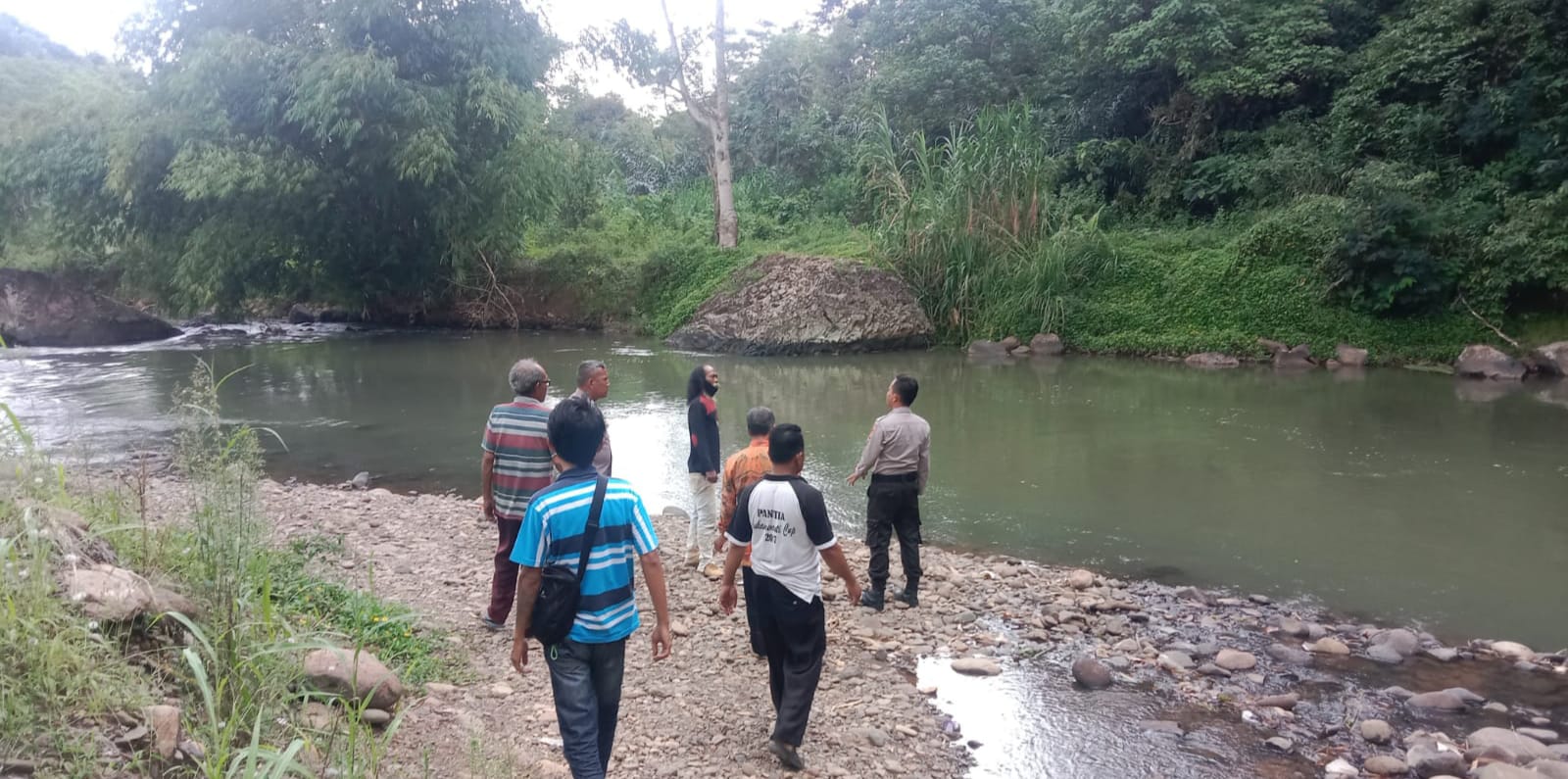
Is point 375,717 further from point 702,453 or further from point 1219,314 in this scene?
point 1219,314

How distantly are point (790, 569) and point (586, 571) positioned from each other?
1086 millimetres

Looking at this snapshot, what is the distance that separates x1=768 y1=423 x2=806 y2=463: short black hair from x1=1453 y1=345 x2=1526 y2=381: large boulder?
16722mm

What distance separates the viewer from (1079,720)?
4.98 meters

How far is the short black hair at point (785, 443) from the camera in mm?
4211

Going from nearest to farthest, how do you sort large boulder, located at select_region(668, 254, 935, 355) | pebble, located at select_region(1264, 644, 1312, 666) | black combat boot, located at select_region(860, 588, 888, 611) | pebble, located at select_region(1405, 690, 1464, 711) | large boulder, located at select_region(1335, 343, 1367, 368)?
pebble, located at select_region(1405, 690, 1464, 711)
pebble, located at select_region(1264, 644, 1312, 666)
black combat boot, located at select_region(860, 588, 888, 611)
large boulder, located at select_region(1335, 343, 1367, 368)
large boulder, located at select_region(668, 254, 935, 355)

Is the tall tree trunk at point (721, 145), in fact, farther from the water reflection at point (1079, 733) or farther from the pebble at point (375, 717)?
the pebble at point (375, 717)

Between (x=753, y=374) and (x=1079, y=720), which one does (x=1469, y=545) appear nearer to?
(x=1079, y=720)

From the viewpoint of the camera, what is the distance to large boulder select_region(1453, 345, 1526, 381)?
1641 centimetres

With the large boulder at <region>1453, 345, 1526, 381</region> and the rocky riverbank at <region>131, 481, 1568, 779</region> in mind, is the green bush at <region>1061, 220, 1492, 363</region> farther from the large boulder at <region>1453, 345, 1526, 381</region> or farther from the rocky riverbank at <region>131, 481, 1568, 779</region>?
the rocky riverbank at <region>131, 481, 1568, 779</region>

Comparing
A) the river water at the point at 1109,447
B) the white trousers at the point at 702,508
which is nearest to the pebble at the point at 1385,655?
the river water at the point at 1109,447

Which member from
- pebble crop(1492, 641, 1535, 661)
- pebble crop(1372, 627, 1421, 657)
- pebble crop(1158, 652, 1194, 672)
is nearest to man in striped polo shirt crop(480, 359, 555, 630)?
pebble crop(1158, 652, 1194, 672)

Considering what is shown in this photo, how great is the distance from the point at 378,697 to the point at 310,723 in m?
0.47

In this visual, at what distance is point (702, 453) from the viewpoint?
21.8ft

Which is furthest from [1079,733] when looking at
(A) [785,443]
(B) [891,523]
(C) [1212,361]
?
(C) [1212,361]
